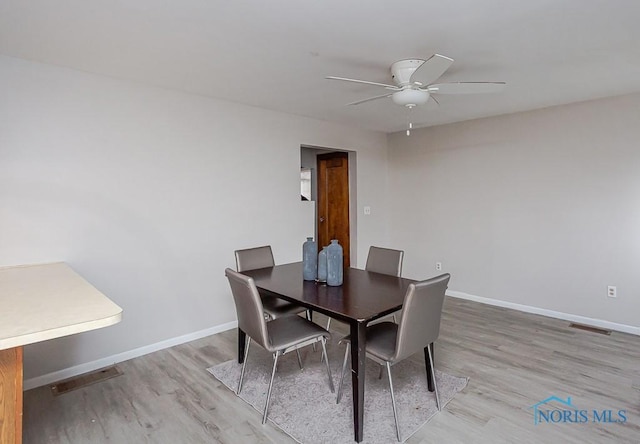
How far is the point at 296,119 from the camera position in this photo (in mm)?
4191

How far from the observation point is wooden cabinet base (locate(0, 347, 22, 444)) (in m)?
1.34

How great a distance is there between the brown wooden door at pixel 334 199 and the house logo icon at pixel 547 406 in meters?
3.12

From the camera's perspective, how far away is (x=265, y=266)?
3.18 m

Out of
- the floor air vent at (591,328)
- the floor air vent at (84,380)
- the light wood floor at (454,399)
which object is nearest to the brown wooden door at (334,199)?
the light wood floor at (454,399)

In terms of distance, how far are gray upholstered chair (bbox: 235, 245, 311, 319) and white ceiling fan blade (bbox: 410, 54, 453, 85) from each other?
1846mm

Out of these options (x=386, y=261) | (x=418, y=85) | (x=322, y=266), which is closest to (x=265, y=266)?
(x=322, y=266)

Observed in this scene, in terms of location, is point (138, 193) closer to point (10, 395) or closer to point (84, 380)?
point (84, 380)

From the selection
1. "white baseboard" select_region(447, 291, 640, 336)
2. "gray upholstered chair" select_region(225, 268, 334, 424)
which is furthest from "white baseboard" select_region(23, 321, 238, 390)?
"white baseboard" select_region(447, 291, 640, 336)

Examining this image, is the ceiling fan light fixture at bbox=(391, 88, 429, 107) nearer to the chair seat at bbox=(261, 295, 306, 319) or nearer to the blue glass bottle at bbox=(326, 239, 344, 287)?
the blue glass bottle at bbox=(326, 239, 344, 287)

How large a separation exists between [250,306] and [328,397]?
855 millimetres

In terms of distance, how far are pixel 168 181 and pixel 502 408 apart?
3070 mm

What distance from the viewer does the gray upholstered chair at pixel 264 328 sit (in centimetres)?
207

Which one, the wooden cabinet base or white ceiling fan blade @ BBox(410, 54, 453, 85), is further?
white ceiling fan blade @ BBox(410, 54, 453, 85)

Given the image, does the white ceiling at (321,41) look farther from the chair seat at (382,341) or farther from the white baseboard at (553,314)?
the white baseboard at (553,314)
